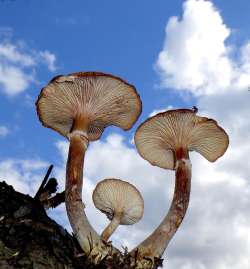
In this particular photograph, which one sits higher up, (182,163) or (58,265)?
(182,163)

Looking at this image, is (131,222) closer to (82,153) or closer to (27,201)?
(82,153)

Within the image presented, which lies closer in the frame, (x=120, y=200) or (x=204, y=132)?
(x=120, y=200)

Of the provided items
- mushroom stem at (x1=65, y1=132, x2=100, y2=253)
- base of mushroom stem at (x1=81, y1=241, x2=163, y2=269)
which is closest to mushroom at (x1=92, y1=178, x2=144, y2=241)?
mushroom stem at (x1=65, y1=132, x2=100, y2=253)

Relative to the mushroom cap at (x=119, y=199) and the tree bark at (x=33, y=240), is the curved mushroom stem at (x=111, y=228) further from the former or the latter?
the tree bark at (x=33, y=240)

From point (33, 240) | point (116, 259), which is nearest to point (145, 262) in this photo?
Result: point (116, 259)

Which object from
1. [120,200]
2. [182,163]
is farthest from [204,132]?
[120,200]

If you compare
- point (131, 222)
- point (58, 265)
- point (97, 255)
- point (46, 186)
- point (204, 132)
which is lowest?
point (58, 265)

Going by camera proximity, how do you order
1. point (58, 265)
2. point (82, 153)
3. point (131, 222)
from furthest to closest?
point (131, 222), point (82, 153), point (58, 265)
